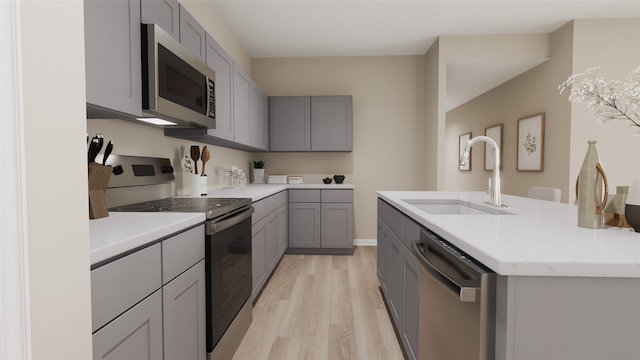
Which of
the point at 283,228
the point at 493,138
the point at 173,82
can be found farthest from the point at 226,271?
the point at 493,138

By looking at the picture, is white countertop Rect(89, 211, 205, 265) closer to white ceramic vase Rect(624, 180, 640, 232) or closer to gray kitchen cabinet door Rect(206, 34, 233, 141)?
gray kitchen cabinet door Rect(206, 34, 233, 141)

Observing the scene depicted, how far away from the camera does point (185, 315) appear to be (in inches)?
54.7

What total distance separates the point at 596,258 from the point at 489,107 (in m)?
5.76

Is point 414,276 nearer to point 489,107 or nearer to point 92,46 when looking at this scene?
point 92,46

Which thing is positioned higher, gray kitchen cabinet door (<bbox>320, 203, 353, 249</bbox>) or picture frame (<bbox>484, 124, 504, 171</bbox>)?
picture frame (<bbox>484, 124, 504, 171</bbox>)

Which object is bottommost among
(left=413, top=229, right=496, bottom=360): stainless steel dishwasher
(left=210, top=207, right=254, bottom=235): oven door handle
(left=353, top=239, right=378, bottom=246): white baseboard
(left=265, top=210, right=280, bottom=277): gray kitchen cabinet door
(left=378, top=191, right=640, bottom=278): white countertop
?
(left=353, top=239, right=378, bottom=246): white baseboard

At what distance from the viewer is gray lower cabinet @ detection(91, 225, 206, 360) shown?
907mm

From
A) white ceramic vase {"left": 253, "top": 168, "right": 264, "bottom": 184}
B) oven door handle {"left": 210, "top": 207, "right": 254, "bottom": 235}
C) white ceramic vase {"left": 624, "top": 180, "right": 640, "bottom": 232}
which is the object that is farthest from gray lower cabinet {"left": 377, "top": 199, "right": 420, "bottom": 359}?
white ceramic vase {"left": 253, "top": 168, "right": 264, "bottom": 184}

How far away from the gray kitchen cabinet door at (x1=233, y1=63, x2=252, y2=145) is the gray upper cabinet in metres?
0.95

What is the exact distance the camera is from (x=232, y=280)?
189cm

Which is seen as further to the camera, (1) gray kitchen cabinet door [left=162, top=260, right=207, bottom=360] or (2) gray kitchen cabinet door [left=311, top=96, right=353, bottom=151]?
(2) gray kitchen cabinet door [left=311, top=96, right=353, bottom=151]

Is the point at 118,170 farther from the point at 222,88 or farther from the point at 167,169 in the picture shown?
the point at 222,88

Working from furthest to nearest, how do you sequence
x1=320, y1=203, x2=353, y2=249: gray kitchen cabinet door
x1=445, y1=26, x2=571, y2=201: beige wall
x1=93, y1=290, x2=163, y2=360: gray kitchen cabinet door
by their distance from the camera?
x1=320, y1=203, x2=353, y2=249: gray kitchen cabinet door, x1=445, y1=26, x2=571, y2=201: beige wall, x1=93, y1=290, x2=163, y2=360: gray kitchen cabinet door

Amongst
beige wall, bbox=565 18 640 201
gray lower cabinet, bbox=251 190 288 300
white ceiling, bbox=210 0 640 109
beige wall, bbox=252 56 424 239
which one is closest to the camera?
gray lower cabinet, bbox=251 190 288 300
